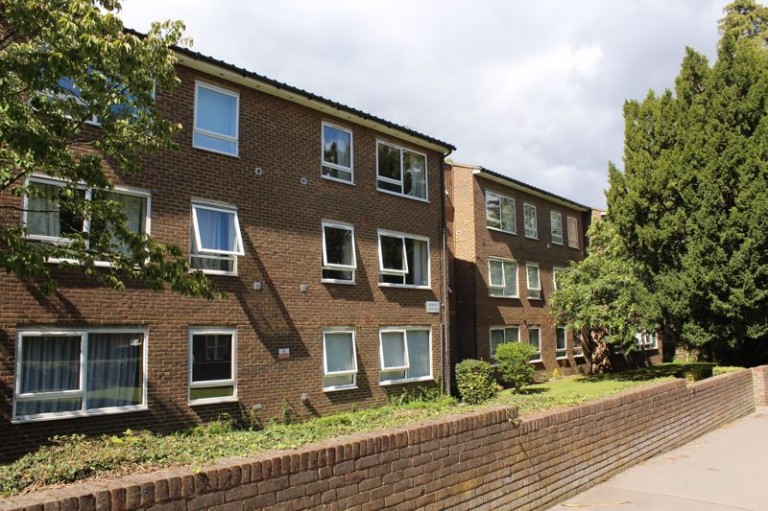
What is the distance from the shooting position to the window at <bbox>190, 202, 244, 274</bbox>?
40.9 ft

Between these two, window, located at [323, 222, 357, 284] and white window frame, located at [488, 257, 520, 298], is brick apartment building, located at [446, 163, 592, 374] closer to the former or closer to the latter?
white window frame, located at [488, 257, 520, 298]

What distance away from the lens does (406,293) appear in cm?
1738

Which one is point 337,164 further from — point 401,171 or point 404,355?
point 404,355

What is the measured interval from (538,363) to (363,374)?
12.0 meters

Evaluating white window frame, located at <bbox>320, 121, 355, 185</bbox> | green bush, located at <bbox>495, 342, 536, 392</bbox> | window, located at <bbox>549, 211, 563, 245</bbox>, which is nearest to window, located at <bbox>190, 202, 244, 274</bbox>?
white window frame, located at <bbox>320, 121, 355, 185</bbox>

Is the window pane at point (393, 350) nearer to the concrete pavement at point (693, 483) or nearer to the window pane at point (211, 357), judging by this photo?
the window pane at point (211, 357)

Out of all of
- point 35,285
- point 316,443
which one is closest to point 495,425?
point 316,443

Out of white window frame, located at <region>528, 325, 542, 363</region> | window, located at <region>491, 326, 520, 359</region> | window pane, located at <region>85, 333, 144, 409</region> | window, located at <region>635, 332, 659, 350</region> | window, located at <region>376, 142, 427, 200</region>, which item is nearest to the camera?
window pane, located at <region>85, 333, 144, 409</region>

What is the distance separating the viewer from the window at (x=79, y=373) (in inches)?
388

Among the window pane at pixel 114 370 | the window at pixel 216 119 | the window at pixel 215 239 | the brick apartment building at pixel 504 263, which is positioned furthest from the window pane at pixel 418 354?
the window pane at pixel 114 370

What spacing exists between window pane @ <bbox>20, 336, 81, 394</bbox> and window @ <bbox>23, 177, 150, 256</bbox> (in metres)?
1.73

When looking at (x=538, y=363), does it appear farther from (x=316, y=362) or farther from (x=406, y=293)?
(x=316, y=362)

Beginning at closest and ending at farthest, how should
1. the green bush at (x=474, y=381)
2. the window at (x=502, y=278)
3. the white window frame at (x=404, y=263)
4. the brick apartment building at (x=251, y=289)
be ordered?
the brick apartment building at (x=251, y=289)
the white window frame at (x=404, y=263)
the green bush at (x=474, y=381)
the window at (x=502, y=278)

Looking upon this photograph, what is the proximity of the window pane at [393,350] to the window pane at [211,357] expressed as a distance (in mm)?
4834
